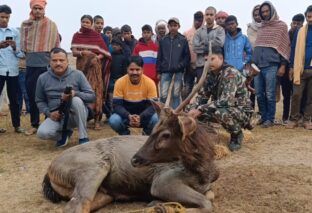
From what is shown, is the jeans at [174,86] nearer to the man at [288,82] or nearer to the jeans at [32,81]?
the man at [288,82]

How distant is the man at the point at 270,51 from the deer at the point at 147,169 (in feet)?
14.0

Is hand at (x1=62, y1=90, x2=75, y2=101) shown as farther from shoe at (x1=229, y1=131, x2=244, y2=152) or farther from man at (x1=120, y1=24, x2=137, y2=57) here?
man at (x1=120, y1=24, x2=137, y2=57)

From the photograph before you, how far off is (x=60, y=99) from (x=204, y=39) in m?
3.24

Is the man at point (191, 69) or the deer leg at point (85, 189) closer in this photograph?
the deer leg at point (85, 189)

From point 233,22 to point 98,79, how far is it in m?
2.79

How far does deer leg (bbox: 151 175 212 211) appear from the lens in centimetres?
391

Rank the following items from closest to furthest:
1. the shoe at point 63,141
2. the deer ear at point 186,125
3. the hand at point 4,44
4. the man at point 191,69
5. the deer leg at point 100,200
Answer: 1. the deer ear at point 186,125
2. the deer leg at point 100,200
3. the shoe at point 63,141
4. the hand at point 4,44
5. the man at point 191,69

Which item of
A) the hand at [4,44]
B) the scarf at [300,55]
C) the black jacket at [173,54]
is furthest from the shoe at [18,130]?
the scarf at [300,55]

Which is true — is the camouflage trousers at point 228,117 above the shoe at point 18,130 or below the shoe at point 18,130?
above

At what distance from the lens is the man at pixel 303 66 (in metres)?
8.34

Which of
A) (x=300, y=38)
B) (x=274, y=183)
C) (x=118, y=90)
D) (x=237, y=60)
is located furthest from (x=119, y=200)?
(x=300, y=38)

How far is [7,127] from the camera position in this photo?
8961mm

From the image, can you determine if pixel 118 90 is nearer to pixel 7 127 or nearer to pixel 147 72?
pixel 147 72

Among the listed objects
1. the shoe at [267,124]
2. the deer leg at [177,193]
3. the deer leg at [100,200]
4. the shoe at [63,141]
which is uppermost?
the deer leg at [177,193]
